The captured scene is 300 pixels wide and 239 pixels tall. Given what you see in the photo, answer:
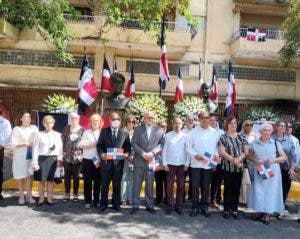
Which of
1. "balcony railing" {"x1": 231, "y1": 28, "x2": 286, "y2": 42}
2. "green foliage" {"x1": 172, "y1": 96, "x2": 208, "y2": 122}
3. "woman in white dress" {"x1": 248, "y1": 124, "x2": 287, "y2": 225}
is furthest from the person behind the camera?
"balcony railing" {"x1": 231, "y1": 28, "x2": 286, "y2": 42}

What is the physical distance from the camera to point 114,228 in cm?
616

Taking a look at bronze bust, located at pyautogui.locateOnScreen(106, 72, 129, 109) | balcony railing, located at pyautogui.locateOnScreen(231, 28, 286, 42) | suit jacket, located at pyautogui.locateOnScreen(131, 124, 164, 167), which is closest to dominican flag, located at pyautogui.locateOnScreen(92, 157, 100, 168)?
suit jacket, located at pyautogui.locateOnScreen(131, 124, 164, 167)

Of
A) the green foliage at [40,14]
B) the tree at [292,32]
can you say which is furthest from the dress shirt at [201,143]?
the tree at [292,32]

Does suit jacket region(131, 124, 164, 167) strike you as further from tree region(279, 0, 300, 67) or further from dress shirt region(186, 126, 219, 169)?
tree region(279, 0, 300, 67)

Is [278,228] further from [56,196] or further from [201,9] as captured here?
[201,9]

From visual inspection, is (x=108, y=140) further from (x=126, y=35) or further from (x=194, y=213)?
(x=126, y=35)

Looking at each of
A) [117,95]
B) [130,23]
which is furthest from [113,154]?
[130,23]

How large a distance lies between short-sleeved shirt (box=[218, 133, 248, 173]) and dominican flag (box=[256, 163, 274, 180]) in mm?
317

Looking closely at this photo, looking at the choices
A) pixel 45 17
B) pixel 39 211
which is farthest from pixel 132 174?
pixel 45 17

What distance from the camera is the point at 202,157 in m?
7.00

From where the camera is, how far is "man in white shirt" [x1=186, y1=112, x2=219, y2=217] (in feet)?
23.1

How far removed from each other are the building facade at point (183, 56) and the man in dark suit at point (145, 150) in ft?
35.5

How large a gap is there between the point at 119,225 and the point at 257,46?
14178 millimetres

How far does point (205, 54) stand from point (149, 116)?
41.3 ft
